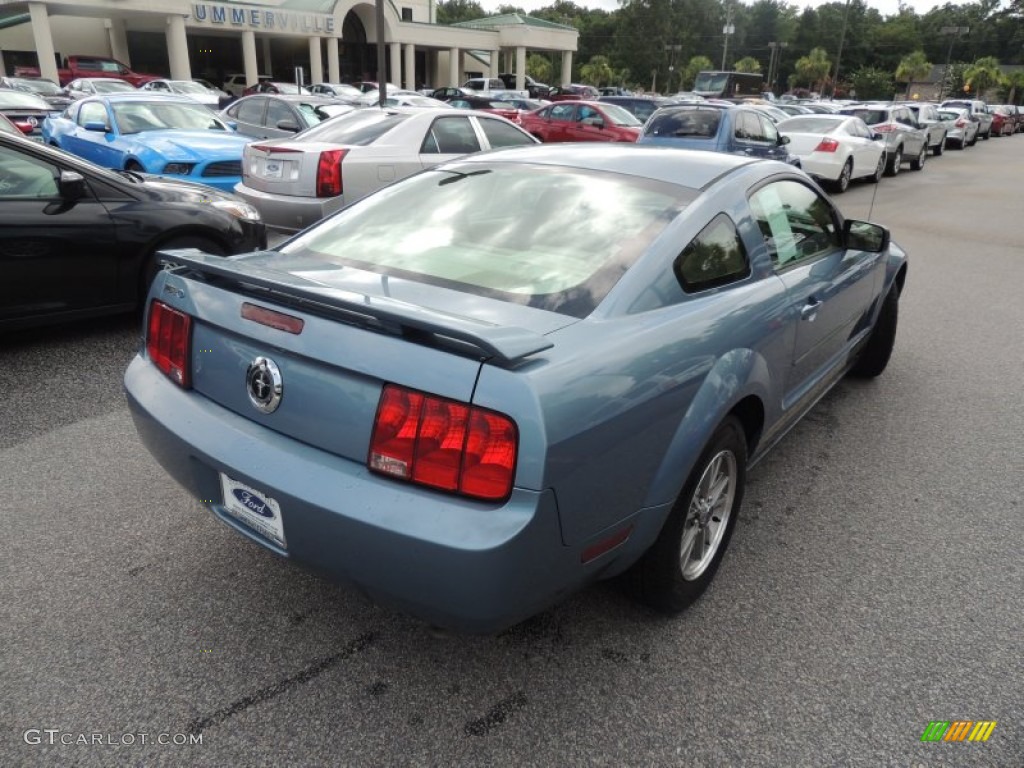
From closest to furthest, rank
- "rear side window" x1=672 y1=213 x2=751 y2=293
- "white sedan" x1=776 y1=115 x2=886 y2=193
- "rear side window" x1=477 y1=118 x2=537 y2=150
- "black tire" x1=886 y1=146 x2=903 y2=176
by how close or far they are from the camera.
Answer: "rear side window" x1=672 y1=213 x2=751 y2=293 < "rear side window" x1=477 y1=118 x2=537 y2=150 < "white sedan" x1=776 y1=115 x2=886 y2=193 < "black tire" x1=886 y1=146 x2=903 y2=176

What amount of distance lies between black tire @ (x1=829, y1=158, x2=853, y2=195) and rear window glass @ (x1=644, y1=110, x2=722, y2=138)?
13.1 ft

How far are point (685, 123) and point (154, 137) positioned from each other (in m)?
7.42

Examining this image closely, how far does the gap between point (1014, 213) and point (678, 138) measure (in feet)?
21.1

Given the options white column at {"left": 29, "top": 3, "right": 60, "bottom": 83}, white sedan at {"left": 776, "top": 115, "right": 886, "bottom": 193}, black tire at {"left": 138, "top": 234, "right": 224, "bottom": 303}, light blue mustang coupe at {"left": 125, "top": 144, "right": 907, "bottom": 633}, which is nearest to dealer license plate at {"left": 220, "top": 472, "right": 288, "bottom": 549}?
light blue mustang coupe at {"left": 125, "top": 144, "right": 907, "bottom": 633}

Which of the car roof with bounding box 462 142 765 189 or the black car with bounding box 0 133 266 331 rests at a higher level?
the car roof with bounding box 462 142 765 189

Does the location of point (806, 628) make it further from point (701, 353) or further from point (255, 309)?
point (255, 309)

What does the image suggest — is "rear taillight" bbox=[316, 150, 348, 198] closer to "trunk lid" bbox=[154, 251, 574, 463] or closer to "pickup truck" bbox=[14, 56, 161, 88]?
"trunk lid" bbox=[154, 251, 574, 463]

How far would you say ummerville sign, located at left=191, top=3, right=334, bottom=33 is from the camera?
38844 mm

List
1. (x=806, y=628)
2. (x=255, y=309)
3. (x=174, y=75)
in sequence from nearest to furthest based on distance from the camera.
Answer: (x=255, y=309) → (x=806, y=628) → (x=174, y=75)

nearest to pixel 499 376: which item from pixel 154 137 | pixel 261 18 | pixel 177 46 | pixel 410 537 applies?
pixel 410 537

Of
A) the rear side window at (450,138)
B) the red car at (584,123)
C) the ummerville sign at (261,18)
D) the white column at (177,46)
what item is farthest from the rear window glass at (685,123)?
the ummerville sign at (261,18)

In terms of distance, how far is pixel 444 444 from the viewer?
71.6 inches

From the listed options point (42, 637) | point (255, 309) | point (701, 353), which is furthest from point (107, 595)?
point (701, 353)

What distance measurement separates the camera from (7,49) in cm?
4141
